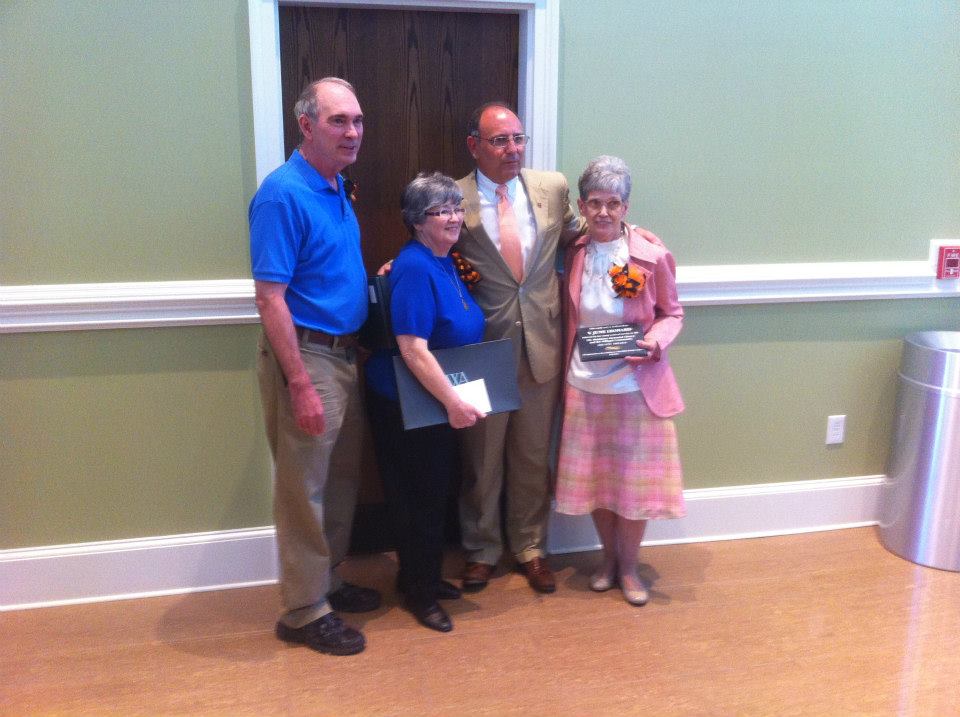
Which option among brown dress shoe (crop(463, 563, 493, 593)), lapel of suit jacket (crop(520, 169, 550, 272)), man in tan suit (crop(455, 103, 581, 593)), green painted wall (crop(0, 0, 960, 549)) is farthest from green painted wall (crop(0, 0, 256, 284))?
brown dress shoe (crop(463, 563, 493, 593))

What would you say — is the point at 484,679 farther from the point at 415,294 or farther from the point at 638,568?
the point at 415,294

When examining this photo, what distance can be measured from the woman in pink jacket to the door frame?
0.33 meters

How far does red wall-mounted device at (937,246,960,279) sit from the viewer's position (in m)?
3.23

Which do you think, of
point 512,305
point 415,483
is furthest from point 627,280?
point 415,483

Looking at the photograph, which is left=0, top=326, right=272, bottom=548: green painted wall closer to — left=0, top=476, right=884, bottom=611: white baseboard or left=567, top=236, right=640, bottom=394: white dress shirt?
left=0, top=476, right=884, bottom=611: white baseboard

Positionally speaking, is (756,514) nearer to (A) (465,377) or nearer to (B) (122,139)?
(A) (465,377)

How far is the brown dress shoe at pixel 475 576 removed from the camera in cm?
291

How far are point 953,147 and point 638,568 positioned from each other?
6.37 feet

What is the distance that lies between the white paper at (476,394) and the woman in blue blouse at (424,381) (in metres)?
0.03

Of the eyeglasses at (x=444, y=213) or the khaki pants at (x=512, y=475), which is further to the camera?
the khaki pants at (x=512, y=475)

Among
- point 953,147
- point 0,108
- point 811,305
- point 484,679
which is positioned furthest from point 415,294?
point 953,147

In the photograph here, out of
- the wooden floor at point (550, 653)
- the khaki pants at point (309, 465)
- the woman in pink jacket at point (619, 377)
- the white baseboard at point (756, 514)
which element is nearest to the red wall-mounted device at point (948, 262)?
the white baseboard at point (756, 514)

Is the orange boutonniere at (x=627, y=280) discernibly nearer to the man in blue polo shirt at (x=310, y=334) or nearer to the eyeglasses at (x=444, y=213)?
the eyeglasses at (x=444, y=213)

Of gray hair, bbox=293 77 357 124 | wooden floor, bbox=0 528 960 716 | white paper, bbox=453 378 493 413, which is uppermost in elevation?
gray hair, bbox=293 77 357 124
